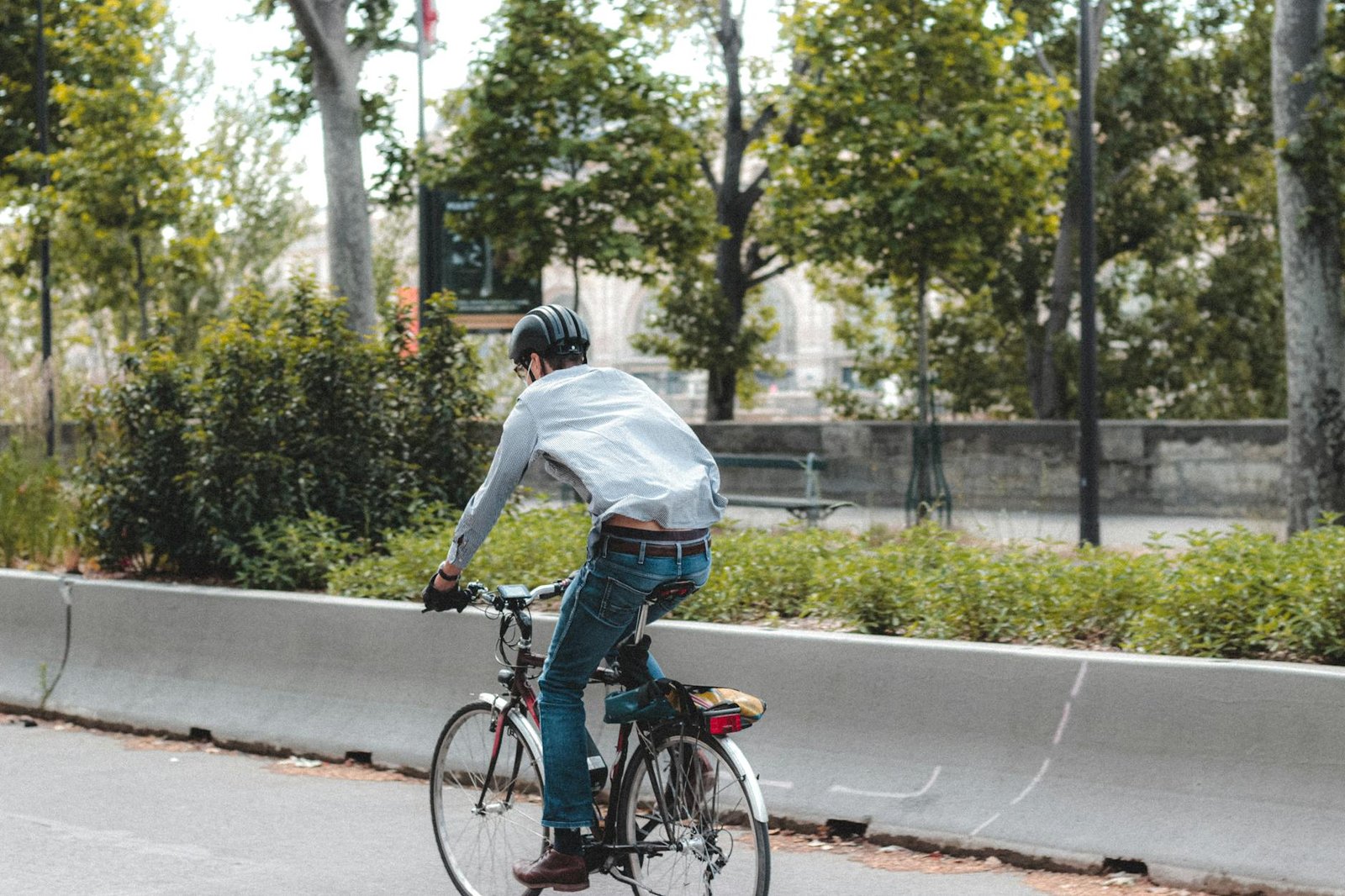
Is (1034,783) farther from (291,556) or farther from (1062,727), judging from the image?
(291,556)

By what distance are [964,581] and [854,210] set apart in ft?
43.8

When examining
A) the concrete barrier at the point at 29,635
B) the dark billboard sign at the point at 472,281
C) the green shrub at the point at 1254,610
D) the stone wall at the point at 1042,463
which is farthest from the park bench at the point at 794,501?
the dark billboard sign at the point at 472,281

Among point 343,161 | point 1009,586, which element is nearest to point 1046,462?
point 343,161

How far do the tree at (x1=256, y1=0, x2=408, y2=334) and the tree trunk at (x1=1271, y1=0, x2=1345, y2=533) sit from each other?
7807 millimetres

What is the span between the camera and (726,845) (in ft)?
15.0

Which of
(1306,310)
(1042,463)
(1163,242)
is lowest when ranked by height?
(1042,463)

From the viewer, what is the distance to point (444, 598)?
16.2 ft

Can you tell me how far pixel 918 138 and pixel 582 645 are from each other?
14660mm

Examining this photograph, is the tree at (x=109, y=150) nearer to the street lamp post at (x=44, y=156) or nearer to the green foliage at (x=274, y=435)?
the street lamp post at (x=44, y=156)

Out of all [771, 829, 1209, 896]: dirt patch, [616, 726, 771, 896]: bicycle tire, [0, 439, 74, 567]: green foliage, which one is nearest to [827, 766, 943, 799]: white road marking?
[771, 829, 1209, 896]: dirt patch

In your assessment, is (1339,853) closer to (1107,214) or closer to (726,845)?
(726,845)

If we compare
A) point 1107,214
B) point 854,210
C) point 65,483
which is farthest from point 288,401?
point 1107,214

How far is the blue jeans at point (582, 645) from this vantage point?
464 centimetres

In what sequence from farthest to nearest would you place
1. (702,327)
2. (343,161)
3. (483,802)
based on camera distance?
1. (702,327)
2. (343,161)
3. (483,802)
